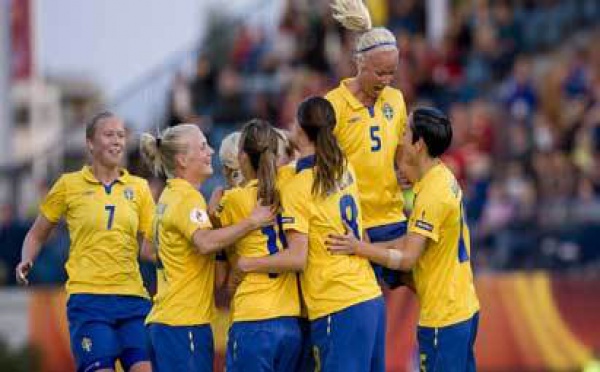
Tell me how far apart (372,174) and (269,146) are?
93 centimetres

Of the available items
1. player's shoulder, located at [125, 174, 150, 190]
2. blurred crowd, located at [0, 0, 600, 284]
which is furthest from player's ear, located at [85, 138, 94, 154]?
blurred crowd, located at [0, 0, 600, 284]

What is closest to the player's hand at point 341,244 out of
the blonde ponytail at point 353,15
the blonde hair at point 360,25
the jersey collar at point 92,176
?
the blonde hair at point 360,25

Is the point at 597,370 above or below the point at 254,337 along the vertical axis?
below

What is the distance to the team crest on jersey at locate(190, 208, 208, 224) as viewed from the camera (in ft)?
40.2

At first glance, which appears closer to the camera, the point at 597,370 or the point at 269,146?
the point at 269,146

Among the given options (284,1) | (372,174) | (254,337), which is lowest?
(254,337)

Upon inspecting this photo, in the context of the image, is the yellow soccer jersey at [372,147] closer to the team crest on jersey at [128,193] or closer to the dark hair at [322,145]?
the dark hair at [322,145]

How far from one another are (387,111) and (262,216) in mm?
1359

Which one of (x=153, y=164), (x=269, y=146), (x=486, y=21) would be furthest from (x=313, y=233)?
(x=486, y=21)

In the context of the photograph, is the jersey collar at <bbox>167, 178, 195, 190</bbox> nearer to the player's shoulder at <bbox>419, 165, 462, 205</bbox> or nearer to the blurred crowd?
the player's shoulder at <bbox>419, 165, 462, 205</bbox>

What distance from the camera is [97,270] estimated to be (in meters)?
13.2

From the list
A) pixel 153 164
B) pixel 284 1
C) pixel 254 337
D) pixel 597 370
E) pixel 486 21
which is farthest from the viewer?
pixel 284 1

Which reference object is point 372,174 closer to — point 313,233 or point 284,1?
point 313,233

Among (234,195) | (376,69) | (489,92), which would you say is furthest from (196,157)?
(489,92)
